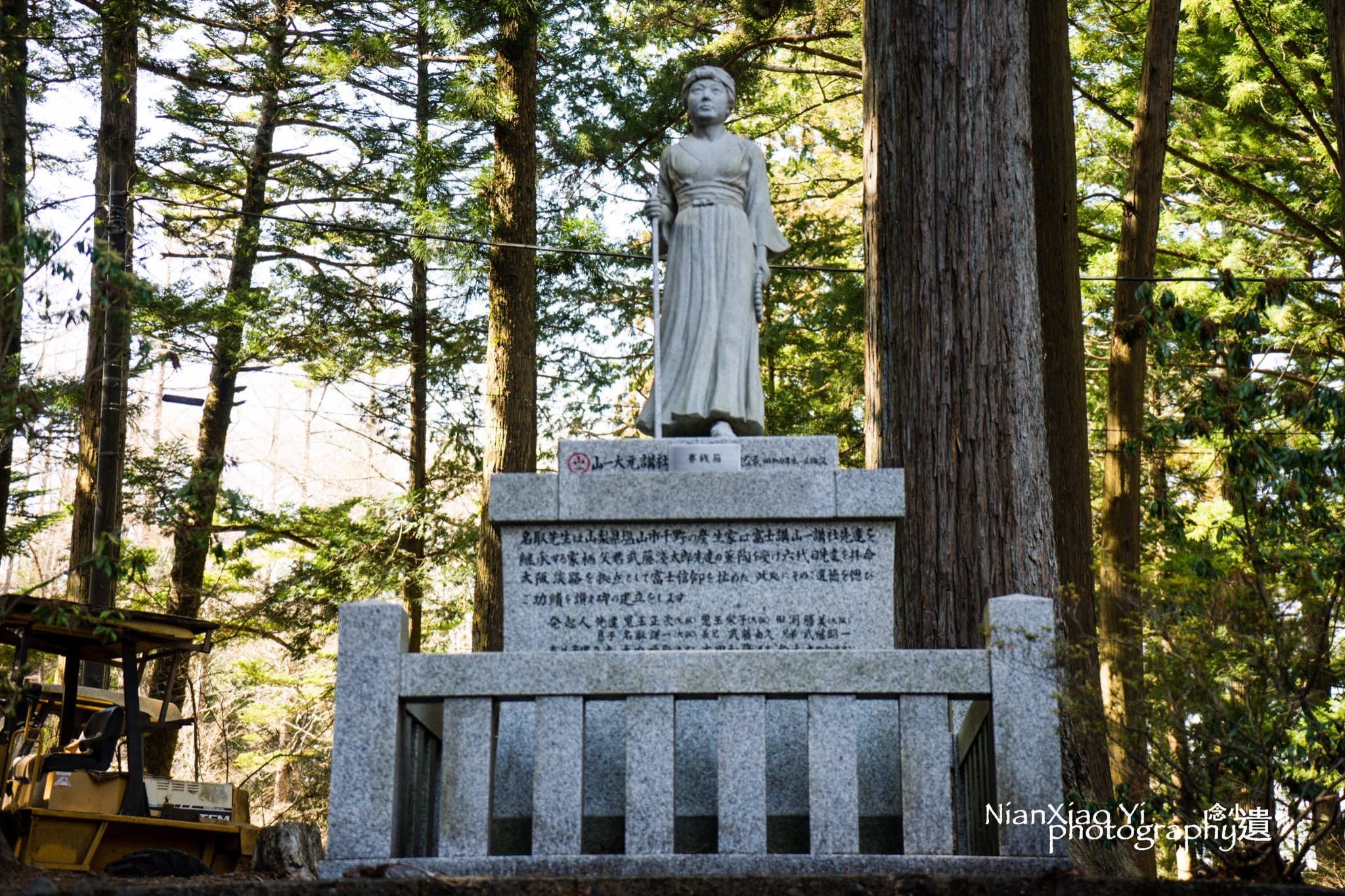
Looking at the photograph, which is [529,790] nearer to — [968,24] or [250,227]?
[968,24]

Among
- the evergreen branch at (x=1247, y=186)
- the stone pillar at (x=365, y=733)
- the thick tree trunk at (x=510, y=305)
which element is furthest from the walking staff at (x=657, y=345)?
the evergreen branch at (x=1247, y=186)

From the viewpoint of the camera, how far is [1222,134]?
14797 mm

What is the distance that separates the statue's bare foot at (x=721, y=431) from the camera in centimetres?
702

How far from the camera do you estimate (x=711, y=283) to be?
7.38 metres

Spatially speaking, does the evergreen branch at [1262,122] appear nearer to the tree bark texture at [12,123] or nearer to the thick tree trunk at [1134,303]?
the thick tree trunk at [1134,303]

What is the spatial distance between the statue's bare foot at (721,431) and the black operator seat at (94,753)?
5.83 meters

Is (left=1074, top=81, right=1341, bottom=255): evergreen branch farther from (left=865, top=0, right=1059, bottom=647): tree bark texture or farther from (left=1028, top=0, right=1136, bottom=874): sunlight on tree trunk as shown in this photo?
(left=865, top=0, right=1059, bottom=647): tree bark texture

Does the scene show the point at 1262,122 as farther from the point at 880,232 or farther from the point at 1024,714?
the point at 1024,714

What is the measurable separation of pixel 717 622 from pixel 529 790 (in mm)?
1245

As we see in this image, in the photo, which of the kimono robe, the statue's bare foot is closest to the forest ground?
the statue's bare foot

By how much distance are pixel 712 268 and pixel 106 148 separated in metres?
11.6

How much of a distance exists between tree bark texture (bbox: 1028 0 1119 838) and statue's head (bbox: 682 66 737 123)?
109 inches

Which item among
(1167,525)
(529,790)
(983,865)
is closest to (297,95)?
(1167,525)

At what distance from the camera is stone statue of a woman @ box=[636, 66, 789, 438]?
7.23 metres
